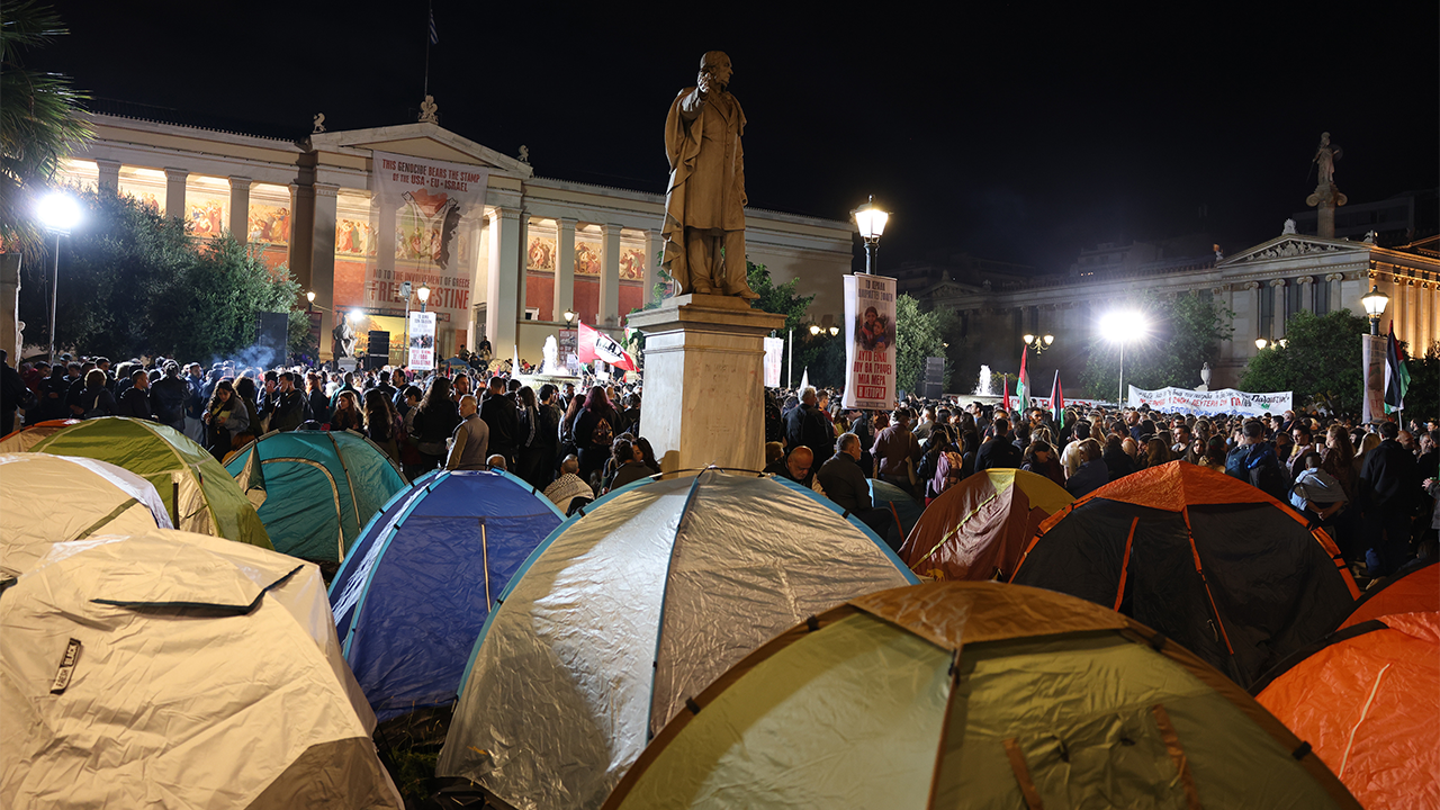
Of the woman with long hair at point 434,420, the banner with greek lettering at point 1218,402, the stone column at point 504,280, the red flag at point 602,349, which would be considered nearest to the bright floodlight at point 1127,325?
the banner with greek lettering at point 1218,402

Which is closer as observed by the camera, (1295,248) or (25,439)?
(25,439)

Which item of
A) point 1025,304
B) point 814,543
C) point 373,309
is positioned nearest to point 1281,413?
point 814,543

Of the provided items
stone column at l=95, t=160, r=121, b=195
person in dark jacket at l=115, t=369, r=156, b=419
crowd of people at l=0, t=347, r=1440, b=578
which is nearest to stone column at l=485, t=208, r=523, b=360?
stone column at l=95, t=160, r=121, b=195

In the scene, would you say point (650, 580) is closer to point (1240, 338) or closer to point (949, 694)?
point (949, 694)

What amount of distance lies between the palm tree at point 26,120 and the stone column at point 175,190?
1483 inches

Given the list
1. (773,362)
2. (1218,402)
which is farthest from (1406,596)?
(1218,402)

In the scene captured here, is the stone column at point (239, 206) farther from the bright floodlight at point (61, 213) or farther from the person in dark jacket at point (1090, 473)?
the person in dark jacket at point (1090, 473)

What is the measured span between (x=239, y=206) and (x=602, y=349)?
33.9 meters

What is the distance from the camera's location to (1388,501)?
9.39m

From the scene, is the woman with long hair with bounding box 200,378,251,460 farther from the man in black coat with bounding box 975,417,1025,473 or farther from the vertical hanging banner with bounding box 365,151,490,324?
the vertical hanging banner with bounding box 365,151,490,324

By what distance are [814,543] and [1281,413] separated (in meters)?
24.5

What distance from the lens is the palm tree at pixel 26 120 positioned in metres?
9.12

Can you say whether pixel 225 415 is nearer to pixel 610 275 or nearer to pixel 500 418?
pixel 500 418

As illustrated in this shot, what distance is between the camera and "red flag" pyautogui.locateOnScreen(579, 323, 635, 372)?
1953 cm
